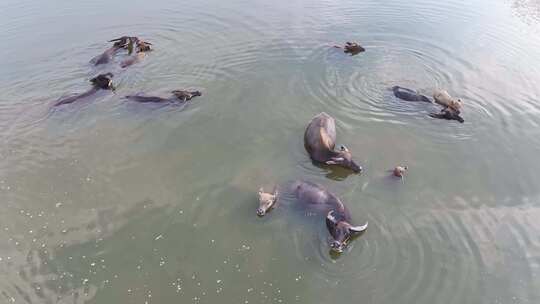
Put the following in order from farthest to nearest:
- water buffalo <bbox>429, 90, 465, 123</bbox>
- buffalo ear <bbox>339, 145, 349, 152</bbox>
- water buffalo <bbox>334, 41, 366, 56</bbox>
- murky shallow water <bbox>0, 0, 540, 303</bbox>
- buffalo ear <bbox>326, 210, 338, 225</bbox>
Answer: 1. water buffalo <bbox>334, 41, 366, 56</bbox>
2. water buffalo <bbox>429, 90, 465, 123</bbox>
3. buffalo ear <bbox>339, 145, 349, 152</bbox>
4. buffalo ear <bbox>326, 210, 338, 225</bbox>
5. murky shallow water <bbox>0, 0, 540, 303</bbox>

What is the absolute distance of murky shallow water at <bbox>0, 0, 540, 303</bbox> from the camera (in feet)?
24.7

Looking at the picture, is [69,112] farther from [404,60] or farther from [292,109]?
[404,60]

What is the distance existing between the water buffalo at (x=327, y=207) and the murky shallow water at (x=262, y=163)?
0.91 feet

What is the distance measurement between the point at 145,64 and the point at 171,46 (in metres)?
1.50

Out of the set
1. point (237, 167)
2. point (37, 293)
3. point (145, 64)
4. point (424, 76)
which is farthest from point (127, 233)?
point (424, 76)

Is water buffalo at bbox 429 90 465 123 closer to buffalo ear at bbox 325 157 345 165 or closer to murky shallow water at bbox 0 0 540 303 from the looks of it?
murky shallow water at bbox 0 0 540 303

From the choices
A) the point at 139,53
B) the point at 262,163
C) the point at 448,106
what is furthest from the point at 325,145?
the point at 139,53

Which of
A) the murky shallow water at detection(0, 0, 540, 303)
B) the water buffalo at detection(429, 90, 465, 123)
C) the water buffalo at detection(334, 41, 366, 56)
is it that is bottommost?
the murky shallow water at detection(0, 0, 540, 303)

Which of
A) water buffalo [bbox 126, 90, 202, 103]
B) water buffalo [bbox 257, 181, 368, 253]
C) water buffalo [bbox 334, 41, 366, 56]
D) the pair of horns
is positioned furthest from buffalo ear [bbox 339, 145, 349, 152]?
water buffalo [bbox 334, 41, 366, 56]

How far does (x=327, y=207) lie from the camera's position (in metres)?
8.54

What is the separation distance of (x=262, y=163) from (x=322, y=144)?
147 cm

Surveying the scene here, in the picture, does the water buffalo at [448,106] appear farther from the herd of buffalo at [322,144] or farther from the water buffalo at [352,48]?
the water buffalo at [352,48]

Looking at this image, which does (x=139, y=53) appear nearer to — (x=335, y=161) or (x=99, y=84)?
(x=99, y=84)

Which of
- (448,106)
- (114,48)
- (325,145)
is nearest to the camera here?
A: (325,145)
